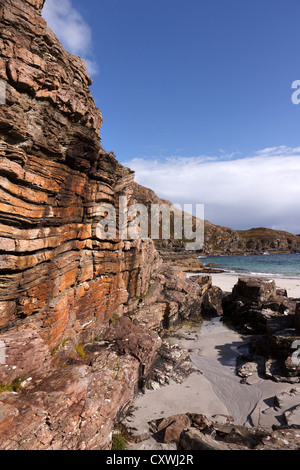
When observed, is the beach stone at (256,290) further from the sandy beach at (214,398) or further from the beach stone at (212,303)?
the sandy beach at (214,398)

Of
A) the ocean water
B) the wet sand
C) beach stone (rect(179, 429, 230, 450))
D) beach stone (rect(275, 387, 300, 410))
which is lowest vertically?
the ocean water

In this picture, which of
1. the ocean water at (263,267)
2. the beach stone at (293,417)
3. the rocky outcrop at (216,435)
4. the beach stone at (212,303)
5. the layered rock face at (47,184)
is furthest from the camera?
the ocean water at (263,267)

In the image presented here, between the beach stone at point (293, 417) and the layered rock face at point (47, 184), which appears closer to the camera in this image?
the layered rock face at point (47, 184)

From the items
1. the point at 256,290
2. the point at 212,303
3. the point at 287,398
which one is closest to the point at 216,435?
the point at 287,398

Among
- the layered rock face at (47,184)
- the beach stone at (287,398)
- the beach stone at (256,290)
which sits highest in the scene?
the layered rock face at (47,184)

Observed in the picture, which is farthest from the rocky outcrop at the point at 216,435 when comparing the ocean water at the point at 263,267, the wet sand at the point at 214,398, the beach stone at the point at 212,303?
the ocean water at the point at 263,267

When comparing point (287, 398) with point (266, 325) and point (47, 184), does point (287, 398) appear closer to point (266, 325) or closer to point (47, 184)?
point (266, 325)

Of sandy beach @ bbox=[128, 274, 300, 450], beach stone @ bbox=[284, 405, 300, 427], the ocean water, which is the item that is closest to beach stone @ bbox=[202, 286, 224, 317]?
sandy beach @ bbox=[128, 274, 300, 450]

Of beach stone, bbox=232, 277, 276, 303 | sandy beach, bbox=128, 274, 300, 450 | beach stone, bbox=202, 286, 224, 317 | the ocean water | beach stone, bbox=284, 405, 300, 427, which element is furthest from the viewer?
the ocean water

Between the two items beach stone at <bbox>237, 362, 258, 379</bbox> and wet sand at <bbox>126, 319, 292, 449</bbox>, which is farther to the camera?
beach stone at <bbox>237, 362, 258, 379</bbox>

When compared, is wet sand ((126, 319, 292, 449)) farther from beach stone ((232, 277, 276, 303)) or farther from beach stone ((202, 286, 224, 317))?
beach stone ((202, 286, 224, 317))

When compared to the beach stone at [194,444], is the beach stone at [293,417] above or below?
below
